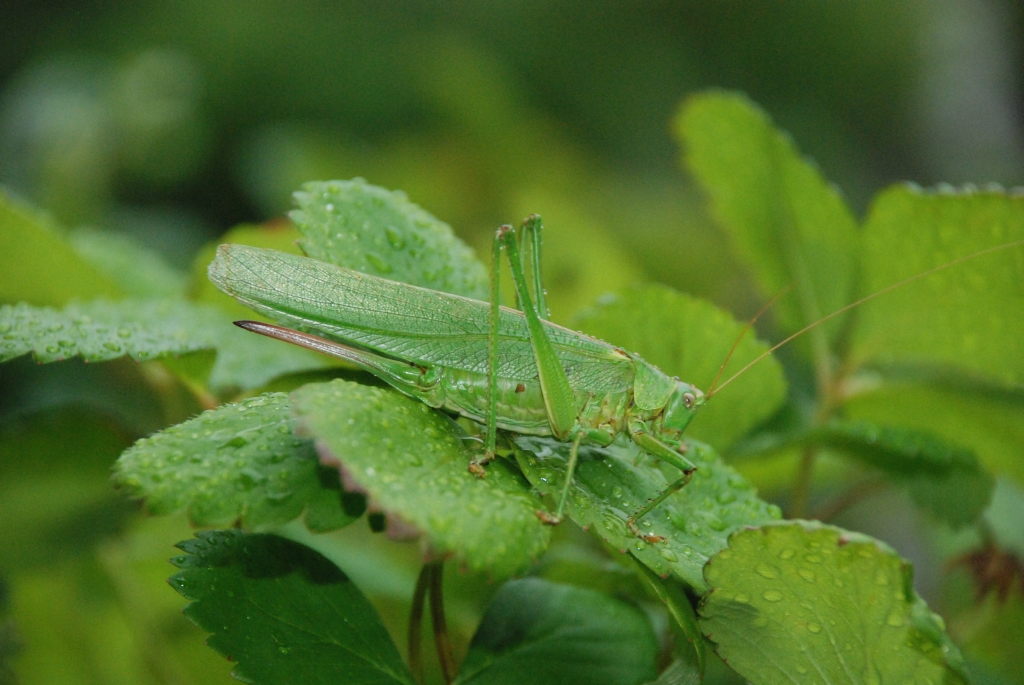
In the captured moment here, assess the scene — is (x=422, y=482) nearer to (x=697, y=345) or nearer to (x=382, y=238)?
(x=382, y=238)

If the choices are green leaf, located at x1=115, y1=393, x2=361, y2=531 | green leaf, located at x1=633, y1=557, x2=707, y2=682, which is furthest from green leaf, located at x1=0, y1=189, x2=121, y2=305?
green leaf, located at x1=633, y1=557, x2=707, y2=682

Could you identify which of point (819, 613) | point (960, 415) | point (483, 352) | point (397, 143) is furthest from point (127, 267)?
point (397, 143)

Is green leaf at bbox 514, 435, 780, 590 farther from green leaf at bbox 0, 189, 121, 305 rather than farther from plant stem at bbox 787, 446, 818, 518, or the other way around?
green leaf at bbox 0, 189, 121, 305

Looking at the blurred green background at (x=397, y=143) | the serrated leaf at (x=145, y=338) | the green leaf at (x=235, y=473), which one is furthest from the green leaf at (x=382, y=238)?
the blurred green background at (x=397, y=143)

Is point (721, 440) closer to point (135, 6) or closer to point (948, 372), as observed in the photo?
point (948, 372)

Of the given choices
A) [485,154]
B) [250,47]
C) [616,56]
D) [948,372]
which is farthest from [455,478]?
[616,56]

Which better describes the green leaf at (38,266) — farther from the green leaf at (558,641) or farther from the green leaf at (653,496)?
the green leaf at (558,641)
